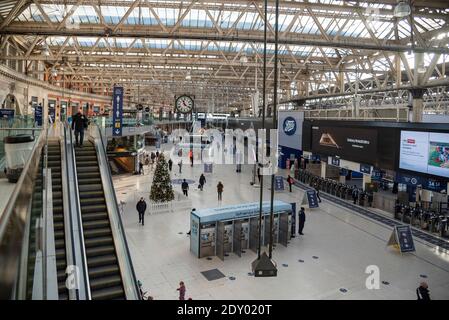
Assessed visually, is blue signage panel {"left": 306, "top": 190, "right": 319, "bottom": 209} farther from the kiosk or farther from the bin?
the bin

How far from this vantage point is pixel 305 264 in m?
10.8

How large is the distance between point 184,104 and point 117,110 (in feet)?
13.3

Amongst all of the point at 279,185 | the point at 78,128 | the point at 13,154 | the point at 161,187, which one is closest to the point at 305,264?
the point at 161,187

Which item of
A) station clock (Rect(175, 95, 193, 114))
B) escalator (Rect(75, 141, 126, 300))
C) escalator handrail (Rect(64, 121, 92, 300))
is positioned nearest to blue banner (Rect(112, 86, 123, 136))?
station clock (Rect(175, 95, 193, 114))

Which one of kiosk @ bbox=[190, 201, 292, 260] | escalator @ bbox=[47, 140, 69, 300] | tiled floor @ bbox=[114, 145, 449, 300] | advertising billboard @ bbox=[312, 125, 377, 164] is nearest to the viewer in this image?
escalator @ bbox=[47, 140, 69, 300]

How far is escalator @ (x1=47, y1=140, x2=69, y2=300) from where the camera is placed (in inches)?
242

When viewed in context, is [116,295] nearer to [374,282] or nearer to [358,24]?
[374,282]

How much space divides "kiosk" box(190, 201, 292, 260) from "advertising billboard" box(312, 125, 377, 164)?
6.83m

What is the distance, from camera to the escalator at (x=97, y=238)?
6527mm

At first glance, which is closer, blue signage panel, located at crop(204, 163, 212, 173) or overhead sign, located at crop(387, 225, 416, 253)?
overhead sign, located at crop(387, 225, 416, 253)

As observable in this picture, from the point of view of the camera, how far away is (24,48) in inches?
1157

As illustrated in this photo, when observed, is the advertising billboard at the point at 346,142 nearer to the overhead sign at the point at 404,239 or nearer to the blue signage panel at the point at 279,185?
the blue signage panel at the point at 279,185

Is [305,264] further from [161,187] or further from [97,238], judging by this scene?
[161,187]

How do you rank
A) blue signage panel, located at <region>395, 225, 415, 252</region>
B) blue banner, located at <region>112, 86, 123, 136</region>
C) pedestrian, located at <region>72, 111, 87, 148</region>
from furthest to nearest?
blue banner, located at <region>112, 86, 123, 136</region> → blue signage panel, located at <region>395, 225, 415, 252</region> → pedestrian, located at <region>72, 111, 87, 148</region>
